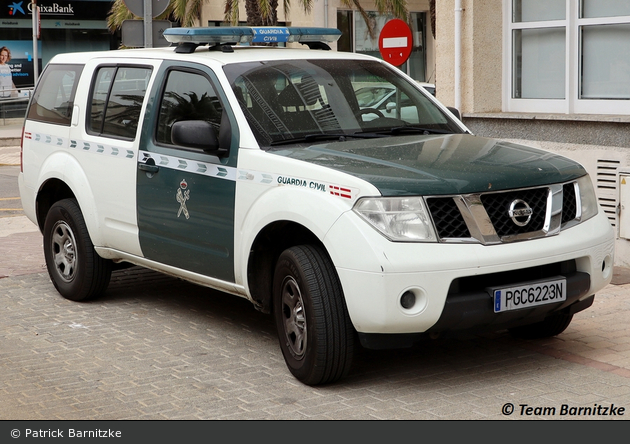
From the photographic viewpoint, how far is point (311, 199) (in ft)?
16.3

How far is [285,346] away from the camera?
5.29 metres

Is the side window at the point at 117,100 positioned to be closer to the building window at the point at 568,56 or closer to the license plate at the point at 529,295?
the license plate at the point at 529,295

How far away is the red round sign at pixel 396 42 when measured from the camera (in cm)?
1194

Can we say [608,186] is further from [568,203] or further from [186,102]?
[186,102]

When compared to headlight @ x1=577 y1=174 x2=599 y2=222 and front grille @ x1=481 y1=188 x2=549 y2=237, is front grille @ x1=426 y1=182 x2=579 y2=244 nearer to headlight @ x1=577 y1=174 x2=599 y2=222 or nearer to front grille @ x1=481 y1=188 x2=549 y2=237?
front grille @ x1=481 y1=188 x2=549 y2=237

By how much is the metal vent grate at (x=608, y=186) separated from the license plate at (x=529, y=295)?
3.27 metres

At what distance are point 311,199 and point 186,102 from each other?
1590 mm

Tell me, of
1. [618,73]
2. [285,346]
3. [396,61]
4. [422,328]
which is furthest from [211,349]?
[396,61]

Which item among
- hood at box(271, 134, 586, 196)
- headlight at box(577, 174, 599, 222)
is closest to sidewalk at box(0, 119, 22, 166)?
hood at box(271, 134, 586, 196)

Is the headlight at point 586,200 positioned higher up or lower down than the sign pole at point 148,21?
lower down

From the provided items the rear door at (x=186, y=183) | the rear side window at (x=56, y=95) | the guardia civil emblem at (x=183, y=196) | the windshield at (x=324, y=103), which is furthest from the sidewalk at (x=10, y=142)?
the windshield at (x=324, y=103)

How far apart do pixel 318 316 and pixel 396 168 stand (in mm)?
868

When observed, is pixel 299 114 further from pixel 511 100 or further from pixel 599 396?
pixel 511 100
